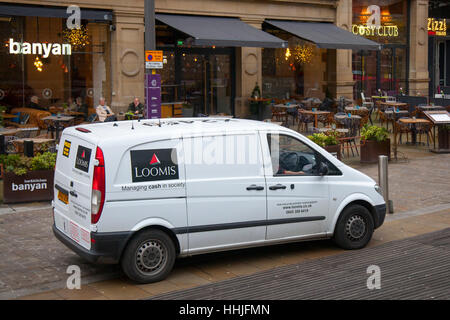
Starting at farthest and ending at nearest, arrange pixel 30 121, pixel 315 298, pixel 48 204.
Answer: pixel 30 121 < pixel 48 204 < pixel 315 298

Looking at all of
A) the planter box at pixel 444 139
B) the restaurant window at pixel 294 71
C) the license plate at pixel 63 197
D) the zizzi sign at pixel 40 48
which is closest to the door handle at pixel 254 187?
the license plate at pixel 63 197

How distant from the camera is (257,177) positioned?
8.05 m

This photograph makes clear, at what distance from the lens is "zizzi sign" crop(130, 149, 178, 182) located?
24.1 feet

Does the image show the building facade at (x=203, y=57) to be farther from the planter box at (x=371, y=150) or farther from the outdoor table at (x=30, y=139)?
the planter box at (x=371, y=150)

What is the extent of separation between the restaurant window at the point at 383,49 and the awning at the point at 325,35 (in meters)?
3.12

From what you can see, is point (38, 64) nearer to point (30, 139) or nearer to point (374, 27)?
point (30, 139)

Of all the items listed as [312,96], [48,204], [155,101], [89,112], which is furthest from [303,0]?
[48,204]

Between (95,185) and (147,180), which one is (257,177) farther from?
(95,185)

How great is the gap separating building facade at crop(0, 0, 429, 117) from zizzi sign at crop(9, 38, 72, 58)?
0.03m

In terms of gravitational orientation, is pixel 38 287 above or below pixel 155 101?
below

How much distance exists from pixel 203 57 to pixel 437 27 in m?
15.4

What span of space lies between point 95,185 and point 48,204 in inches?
200

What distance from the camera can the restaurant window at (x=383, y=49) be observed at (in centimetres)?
2894

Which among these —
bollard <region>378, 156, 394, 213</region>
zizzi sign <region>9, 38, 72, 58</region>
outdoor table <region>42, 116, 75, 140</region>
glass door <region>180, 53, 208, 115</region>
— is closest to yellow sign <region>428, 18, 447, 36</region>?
glass door <region>180, 53, 208, 115</region>
